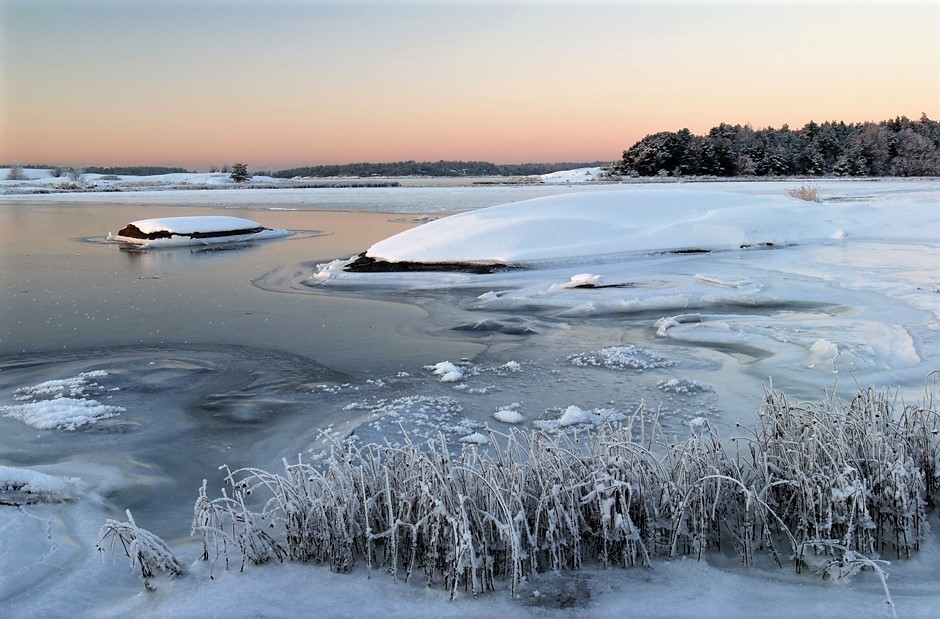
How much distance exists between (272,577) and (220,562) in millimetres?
286

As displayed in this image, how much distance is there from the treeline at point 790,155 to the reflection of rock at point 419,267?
1723 inches

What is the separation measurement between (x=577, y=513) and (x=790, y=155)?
58.8 meters

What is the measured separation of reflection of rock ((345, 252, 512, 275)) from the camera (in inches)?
430

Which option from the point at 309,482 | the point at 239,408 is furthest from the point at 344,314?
Answer: the point at 309,482

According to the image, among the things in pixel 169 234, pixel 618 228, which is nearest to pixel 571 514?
pixel 618 228

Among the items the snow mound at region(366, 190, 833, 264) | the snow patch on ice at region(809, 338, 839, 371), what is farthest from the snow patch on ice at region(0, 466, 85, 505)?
the snow mound at region(366, 190, 833, 264)

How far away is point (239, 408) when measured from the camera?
202 inches

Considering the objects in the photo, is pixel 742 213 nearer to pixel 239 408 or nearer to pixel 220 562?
pixel 239 408

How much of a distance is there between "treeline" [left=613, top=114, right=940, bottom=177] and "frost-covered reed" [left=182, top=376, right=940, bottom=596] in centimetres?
5107

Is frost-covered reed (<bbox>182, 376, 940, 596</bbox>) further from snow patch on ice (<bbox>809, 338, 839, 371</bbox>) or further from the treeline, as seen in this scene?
the treeline

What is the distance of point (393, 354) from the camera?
21.2 feet

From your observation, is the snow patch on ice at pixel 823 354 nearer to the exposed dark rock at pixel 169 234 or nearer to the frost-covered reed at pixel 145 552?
the frost-covered reed at pixel 145 552

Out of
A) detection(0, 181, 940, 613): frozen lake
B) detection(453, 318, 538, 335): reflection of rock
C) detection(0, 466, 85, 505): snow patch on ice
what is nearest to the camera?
detection(0, 466, 85, 505): snow patch on ice

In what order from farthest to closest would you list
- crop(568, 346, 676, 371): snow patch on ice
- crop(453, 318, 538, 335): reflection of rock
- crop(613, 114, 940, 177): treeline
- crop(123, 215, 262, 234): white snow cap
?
crop(613, 114, 940, 177): treeline
crop(123, 215, 262, 234): white snow cap
crop(453, 318, 538, 335): reflection of rock
crop(568, 346, 676, 371): snow patch on ice
